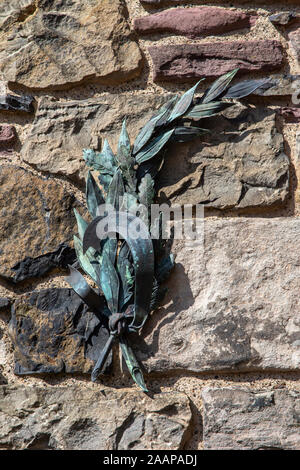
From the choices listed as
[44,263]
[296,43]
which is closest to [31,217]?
[44,263]

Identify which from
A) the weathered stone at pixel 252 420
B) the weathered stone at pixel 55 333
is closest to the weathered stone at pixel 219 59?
the weathered stone at pixel 55 333

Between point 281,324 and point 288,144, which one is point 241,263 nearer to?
point 281,324

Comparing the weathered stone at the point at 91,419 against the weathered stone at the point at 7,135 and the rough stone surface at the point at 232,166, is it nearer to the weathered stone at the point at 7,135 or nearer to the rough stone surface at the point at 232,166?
the rough stone surface at the point at 232,166

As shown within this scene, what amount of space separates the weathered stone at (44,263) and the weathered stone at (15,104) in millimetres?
364

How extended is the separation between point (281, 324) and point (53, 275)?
0.52 meters

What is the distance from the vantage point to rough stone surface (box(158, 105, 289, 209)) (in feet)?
4.45

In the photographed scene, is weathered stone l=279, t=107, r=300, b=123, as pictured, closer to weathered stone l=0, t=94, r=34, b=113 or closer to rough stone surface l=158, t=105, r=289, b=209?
rough stone surface l=158, t=105, r=289, b=209

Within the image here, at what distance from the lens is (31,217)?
4.58 feet

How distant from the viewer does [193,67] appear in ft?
4.69

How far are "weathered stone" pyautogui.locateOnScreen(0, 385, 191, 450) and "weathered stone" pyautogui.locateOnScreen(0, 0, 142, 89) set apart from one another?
741 millimetres

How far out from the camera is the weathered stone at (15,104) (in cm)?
147

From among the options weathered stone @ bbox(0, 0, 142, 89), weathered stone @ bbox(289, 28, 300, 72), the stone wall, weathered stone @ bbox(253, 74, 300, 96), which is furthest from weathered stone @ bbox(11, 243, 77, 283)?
weathered stone @ bbox(289, 28, 300, 72)
